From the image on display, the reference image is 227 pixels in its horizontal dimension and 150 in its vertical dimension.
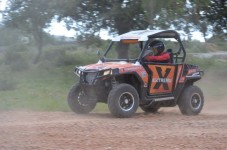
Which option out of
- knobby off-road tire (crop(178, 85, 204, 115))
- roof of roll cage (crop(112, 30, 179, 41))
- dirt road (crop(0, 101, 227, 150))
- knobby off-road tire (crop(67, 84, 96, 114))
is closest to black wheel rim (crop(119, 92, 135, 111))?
dirt road (crop(0, 101, 227, 150))

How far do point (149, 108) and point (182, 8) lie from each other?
22.8ft

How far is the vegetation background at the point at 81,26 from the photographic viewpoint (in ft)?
57.8

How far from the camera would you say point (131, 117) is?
10977 millimetres

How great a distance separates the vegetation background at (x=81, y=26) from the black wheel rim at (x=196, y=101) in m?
4.39

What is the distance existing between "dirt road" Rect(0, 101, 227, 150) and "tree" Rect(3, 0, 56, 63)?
460 inches

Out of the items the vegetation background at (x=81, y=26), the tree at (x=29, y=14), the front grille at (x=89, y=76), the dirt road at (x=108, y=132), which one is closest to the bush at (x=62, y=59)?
the vegetation background at (x=81, y=26)

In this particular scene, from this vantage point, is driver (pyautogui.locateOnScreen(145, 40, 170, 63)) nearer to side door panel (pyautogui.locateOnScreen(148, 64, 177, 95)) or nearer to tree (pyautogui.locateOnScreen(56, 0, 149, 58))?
side door panel (pyautogui.locateOnScreen(148, 64, 177, 95))

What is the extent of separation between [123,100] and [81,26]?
1296 cm

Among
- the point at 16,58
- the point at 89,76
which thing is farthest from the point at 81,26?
the point at 89,76

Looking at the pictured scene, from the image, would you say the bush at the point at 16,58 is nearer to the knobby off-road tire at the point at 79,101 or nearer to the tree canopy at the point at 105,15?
the tree canopy at the point at 105,15

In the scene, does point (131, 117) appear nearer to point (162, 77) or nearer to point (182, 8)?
point (162, 77)

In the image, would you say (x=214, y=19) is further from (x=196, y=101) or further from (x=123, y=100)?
(x=123, y=100)

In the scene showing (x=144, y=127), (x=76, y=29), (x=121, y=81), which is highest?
(x=76, y=29)

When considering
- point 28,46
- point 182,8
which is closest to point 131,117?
point 182,8
